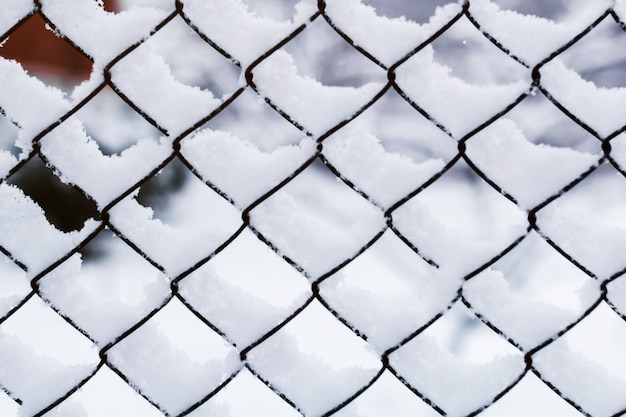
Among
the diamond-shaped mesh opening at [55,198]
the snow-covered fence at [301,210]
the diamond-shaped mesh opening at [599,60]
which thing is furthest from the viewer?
the diamond-shaped mesh opening at [599,60]

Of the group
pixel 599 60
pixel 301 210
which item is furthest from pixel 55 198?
pixel 599 60

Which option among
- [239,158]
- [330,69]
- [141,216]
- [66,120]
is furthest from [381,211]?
[330,69]

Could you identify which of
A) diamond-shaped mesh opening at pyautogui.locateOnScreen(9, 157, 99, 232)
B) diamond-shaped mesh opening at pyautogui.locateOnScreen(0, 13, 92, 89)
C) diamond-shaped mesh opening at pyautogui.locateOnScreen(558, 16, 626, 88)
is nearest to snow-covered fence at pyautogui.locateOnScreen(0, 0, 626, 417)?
diamond-shaped mesh opening at pyautogui.locateOnScreen(9, 157, 99, 232)

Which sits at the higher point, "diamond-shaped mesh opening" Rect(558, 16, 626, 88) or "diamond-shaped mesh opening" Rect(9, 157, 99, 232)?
"diamond-shaped mesh opening" Rect(558, 16, 626, 88)

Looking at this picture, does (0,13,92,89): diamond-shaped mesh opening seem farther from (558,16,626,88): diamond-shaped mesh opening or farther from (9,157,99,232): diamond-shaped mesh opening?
(558,16,626,88): diamond-shaped mesh opening

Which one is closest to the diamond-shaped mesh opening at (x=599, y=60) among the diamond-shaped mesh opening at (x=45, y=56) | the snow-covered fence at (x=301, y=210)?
the diamond-shaped mesh opening at (x=45, y=56)

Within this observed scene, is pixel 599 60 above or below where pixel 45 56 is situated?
above

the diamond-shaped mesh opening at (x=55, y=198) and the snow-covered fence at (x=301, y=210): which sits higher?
the diamond-shaped mesh opening at (x=55, y=198)

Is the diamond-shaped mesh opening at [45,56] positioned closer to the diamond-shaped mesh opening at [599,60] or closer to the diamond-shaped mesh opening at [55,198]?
the diamond-shaped mesh opening at [55,198]

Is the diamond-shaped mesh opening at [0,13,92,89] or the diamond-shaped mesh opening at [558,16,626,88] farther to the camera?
the diamond-shaped mesh opening at [558,16,626,88]

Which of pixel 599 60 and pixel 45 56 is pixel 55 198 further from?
pixel 599 60

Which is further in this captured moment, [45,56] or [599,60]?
[599,60]

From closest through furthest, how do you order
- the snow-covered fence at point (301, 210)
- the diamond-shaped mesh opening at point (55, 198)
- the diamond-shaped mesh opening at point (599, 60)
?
1. the snow-covered fence at point (301, 210)
2. the diamond-shaped mesh opening at point (55, 198)
3. the diamond-shaped mesh opening at point (599, 60)

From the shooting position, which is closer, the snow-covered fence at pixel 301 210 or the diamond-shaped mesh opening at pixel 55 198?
the snow-covered fence at pixel 301 210
